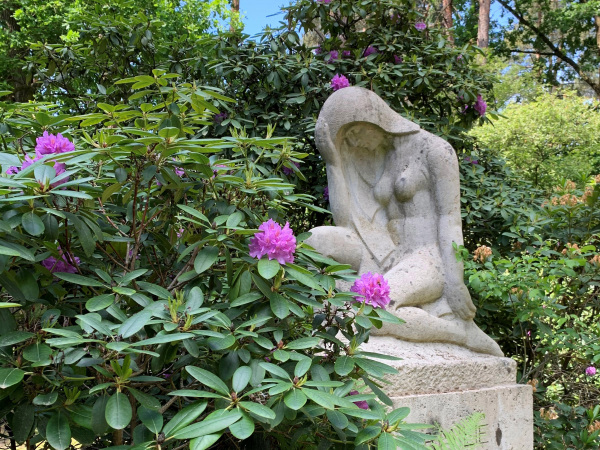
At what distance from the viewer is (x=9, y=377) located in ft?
4.05

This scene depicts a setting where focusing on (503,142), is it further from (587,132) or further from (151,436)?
(151,436)

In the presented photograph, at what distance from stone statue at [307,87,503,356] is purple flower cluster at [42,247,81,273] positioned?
174 cm

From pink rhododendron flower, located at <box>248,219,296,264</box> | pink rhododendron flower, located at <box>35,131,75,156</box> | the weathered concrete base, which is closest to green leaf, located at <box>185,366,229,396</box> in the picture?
pink rhododendron flower, located at <box>248,219,296,264</box>

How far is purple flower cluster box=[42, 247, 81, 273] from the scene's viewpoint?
1.58 meters

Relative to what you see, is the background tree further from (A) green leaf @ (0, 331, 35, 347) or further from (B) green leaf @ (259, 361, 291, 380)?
(A) green leaf @ (0, 331, 35, 347)

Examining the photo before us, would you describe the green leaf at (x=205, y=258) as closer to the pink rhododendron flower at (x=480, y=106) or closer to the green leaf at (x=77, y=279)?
the green leaf at (x=77, y=279)

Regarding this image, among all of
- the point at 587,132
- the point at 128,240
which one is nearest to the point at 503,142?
the point at 587,132

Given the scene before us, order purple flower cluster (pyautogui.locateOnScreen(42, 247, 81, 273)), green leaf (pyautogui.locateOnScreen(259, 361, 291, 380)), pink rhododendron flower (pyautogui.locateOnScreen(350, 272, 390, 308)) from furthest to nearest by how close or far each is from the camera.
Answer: pink rhododendron flower (pyautogui.locateOnScreen(350, 272, 390, 308)) → purple flower cluster (pyautogui.locateOnScreen(42, 247, 81, 273)) → green leaf (pyautogui.locateOnScreen(259, 361, 291, 380))

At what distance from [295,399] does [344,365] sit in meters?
0.30

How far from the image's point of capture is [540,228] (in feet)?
14.4

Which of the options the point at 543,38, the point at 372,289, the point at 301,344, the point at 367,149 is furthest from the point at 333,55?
the point at 543,38

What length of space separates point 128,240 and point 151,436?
0.55m

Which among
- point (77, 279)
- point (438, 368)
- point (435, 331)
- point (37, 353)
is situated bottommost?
point (438, 368)

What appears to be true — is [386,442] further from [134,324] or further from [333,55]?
[333,55]
